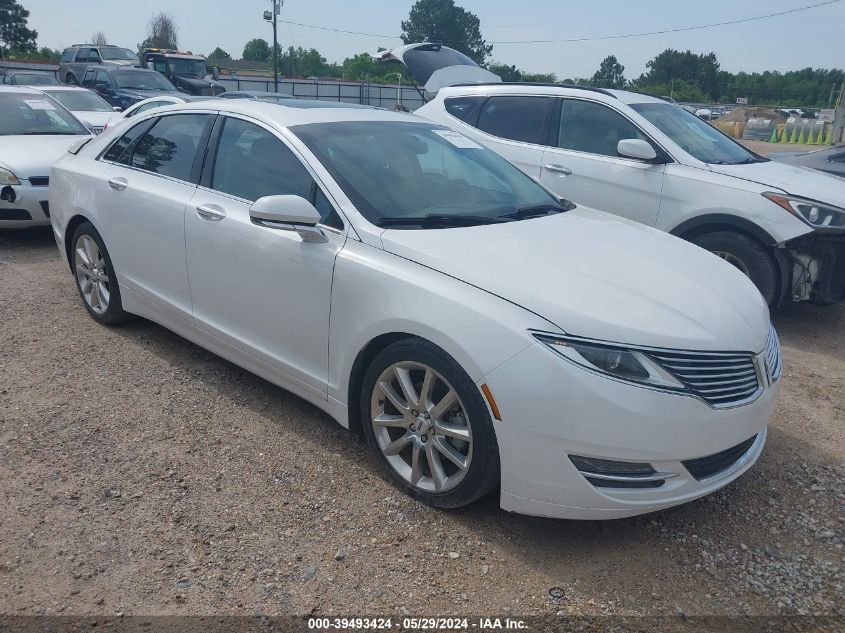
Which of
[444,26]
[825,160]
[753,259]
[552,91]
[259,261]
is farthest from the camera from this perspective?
[444,26]

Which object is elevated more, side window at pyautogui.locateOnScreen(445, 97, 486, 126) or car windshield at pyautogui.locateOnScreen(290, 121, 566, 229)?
side window at pyautogui.locateOnScreen(445, 97, 486, 126)

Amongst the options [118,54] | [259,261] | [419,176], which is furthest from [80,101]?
[118,54]

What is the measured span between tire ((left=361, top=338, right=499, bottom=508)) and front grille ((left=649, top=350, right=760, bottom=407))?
71cm

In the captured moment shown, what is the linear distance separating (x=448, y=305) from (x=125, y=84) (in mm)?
19108

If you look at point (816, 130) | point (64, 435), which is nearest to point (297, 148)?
point (64, 435)

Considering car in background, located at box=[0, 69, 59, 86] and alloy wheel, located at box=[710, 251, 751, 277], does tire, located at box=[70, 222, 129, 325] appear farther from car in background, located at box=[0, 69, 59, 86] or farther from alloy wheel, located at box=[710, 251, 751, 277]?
car in background, located at box=[0, 69, 59, 86]

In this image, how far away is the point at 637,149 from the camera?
591 centimetres

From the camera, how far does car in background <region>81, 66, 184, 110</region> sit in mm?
18656

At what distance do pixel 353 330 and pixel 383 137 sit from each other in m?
1.28

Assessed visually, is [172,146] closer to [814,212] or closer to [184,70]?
[814,212]

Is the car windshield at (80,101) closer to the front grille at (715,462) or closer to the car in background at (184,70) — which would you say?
the front grille at (715,462)

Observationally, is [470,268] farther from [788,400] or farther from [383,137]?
[788,400]

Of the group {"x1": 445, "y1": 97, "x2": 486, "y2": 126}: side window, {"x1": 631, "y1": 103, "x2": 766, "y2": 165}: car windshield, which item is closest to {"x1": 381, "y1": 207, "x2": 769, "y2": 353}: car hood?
{"x1": 631, "y1": 103, "x2": 766, "y2": 165}: car windshield

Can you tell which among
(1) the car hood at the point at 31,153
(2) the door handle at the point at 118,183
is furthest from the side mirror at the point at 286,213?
(1) the car hood at the point at 31,153
